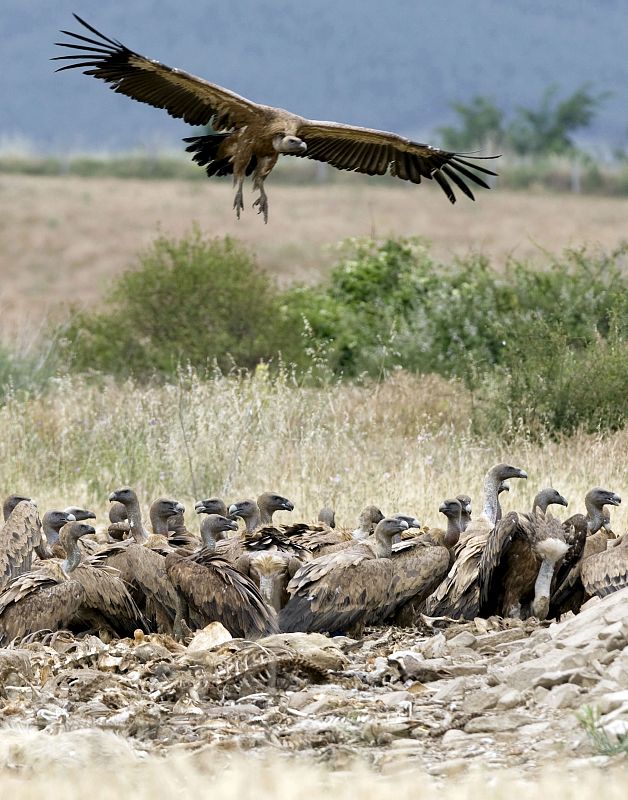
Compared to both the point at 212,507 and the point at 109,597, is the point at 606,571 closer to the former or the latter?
the point at 109,597

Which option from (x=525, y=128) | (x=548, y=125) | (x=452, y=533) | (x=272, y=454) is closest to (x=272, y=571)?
(x=452, y=533)

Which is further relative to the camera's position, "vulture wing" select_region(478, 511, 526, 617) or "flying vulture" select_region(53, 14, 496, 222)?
"flying vulture" select_region(53, 14, 496, 222)

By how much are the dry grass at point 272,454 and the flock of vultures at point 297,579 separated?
2623 mm

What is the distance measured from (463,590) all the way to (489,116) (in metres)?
78.4

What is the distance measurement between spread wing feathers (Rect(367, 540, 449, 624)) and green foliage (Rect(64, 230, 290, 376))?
12.3m

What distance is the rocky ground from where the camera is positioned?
5.50 m

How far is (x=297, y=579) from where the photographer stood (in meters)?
7.95

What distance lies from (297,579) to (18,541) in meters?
1.70

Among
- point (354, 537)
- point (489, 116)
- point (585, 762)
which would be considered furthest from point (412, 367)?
point (489, 116)

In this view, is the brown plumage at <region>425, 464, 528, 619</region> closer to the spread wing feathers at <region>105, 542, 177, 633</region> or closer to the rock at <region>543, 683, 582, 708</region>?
the spread wing feathers at <region>105, 542, 177, 633</region>

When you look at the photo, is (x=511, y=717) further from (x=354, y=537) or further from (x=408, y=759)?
(x=354, y=537)

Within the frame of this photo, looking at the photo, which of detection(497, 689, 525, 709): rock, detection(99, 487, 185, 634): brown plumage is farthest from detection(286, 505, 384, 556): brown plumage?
detection(497, 689, 525, 709): rock

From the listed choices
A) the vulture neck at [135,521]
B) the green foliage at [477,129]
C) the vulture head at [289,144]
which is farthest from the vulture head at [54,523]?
the green foliage at [477,129]

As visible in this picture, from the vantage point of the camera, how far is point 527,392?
1507cm
